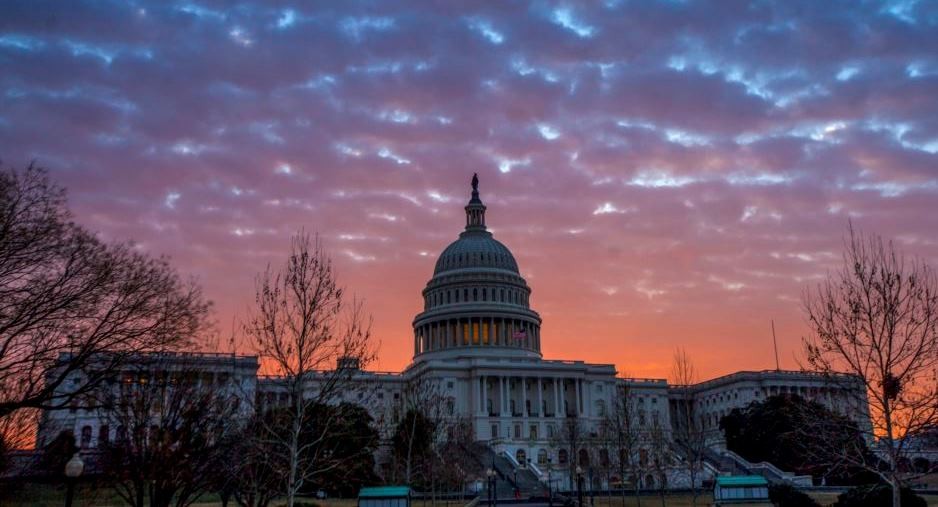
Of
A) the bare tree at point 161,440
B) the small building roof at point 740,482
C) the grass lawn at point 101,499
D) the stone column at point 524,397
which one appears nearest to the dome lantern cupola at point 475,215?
the stone column at point 524,397

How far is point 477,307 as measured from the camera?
466 ft

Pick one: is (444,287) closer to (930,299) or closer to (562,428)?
(562,428)

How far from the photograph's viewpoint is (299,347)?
1214 inches

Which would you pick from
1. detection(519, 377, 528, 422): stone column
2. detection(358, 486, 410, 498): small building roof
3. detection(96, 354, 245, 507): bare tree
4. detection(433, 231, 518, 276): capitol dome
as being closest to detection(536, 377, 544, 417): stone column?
detection(519, 377, 528, 422): stone column

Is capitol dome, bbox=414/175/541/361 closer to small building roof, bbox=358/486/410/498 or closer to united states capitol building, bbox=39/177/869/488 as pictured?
united states capitol building, bbox=39/177/869/488

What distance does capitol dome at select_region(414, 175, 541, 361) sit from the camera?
465ft

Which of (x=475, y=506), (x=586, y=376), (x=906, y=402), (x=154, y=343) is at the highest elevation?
(x=586, y=376)

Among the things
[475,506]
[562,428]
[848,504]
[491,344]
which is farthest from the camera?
[491,344]

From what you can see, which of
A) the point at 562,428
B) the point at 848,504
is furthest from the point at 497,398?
the point at 848,504

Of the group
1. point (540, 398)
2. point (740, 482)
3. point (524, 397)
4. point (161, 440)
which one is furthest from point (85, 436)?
point (540, 398)

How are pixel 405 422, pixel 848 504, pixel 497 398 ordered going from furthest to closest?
pixel 497 398 → pixel 405 422 → pixel 848 504

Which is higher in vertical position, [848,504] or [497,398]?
[497,398]

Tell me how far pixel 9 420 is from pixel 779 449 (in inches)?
3336

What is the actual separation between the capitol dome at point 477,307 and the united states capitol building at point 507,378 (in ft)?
0.62
